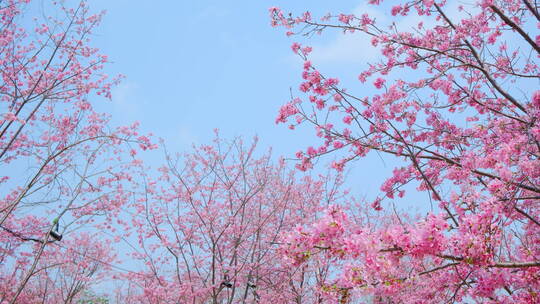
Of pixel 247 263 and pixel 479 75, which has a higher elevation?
pixel 479 75

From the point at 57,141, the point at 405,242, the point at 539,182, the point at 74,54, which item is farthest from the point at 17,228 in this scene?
the point at 539,182

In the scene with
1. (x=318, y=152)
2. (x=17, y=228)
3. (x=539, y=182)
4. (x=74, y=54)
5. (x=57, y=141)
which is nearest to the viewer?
(x=539, y=182)

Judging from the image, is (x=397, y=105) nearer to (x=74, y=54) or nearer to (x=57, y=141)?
(x=74, y=54)

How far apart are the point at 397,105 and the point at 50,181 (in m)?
6.63

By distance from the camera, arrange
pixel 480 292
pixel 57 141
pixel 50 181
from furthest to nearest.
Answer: pixel 57 141 < pixel 50 181 < pixel 480 292

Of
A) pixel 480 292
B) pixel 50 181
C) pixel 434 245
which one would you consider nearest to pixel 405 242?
pixel 434 245

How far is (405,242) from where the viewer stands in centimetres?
279

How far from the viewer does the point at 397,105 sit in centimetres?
568

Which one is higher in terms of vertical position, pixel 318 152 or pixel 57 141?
pixel 57 141

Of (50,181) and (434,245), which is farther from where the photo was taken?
(50,181)

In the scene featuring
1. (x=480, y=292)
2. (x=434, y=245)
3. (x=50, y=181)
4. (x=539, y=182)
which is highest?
(x=50, y=181)

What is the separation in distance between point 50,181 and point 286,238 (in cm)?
633

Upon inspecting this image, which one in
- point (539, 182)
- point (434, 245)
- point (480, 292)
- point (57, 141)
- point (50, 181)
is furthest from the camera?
point (57, 141)

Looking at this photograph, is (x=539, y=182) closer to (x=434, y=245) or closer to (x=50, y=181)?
(x=434, y=245)
